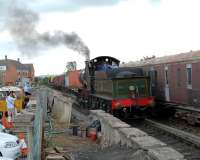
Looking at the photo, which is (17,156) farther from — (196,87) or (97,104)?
(97,104)

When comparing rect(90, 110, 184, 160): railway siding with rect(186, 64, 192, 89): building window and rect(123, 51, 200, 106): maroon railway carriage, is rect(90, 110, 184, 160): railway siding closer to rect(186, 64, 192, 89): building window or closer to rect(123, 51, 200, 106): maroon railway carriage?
rect(123, 51, 200, 106): maroon railway carriage

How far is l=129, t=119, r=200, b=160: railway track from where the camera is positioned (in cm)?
1240

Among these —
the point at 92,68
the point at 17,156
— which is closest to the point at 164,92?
the point at 92,68

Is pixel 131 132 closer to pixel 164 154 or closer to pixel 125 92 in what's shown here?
pixel 164 154

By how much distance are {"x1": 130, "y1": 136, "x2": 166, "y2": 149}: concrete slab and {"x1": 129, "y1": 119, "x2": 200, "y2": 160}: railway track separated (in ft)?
6.47

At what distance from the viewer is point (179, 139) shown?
1481 cm

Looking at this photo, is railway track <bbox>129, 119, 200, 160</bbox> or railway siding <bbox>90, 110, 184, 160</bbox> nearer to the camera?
railway siding <bbox>90, 110, 184, 160</bbox>

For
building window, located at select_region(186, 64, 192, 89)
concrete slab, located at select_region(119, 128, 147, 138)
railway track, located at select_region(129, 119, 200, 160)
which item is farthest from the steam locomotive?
concrete slab, located at select_region(119, 128, 147, 138)

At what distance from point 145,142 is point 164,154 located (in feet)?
4.93

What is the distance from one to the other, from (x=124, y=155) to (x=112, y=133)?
2.71 meters

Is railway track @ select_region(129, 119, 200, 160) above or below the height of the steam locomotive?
below

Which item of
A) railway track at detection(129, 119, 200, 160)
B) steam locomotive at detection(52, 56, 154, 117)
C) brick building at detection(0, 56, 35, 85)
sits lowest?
railway track at detection(129, 119, 200, 160)

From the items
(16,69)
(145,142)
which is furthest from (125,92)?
(16,69)

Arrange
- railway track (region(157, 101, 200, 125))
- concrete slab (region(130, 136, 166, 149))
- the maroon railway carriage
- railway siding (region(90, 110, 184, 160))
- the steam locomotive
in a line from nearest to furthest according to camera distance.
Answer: railway siding (region(90, 110, 184, 160)), concrete slab (region(130, 136, 166, 149)), railway track (region(157, 101, 200, 125)), the maroon railway carriage, the steam locomotive
